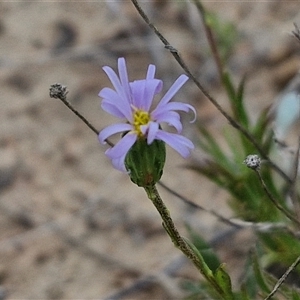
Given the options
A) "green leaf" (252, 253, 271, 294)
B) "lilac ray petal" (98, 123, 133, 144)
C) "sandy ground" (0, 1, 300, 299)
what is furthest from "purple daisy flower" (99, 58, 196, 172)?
"sandy ground" (0, 1, 300, 299)

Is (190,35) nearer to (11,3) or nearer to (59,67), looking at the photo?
(59,67)

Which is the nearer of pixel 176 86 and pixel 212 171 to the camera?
pixel 176 86

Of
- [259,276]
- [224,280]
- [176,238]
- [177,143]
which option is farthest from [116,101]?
[259,276]

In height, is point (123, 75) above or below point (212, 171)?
below

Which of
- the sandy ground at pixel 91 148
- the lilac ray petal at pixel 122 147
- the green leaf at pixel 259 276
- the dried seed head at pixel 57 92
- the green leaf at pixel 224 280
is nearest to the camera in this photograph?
the lilac ray petal at pixel 122 147

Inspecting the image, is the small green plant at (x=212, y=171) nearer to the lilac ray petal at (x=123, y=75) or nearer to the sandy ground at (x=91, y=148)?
the lilac ray petal at (x=123, y=75)

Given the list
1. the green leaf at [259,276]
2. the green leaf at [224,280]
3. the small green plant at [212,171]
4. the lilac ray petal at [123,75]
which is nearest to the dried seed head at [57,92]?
the small green plant at [212,171]

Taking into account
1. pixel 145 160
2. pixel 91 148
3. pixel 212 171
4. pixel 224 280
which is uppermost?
pixel 91 148

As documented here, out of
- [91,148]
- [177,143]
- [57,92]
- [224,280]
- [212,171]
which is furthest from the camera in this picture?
[91,148]

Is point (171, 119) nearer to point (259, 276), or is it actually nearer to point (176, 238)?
point (176, 238)
